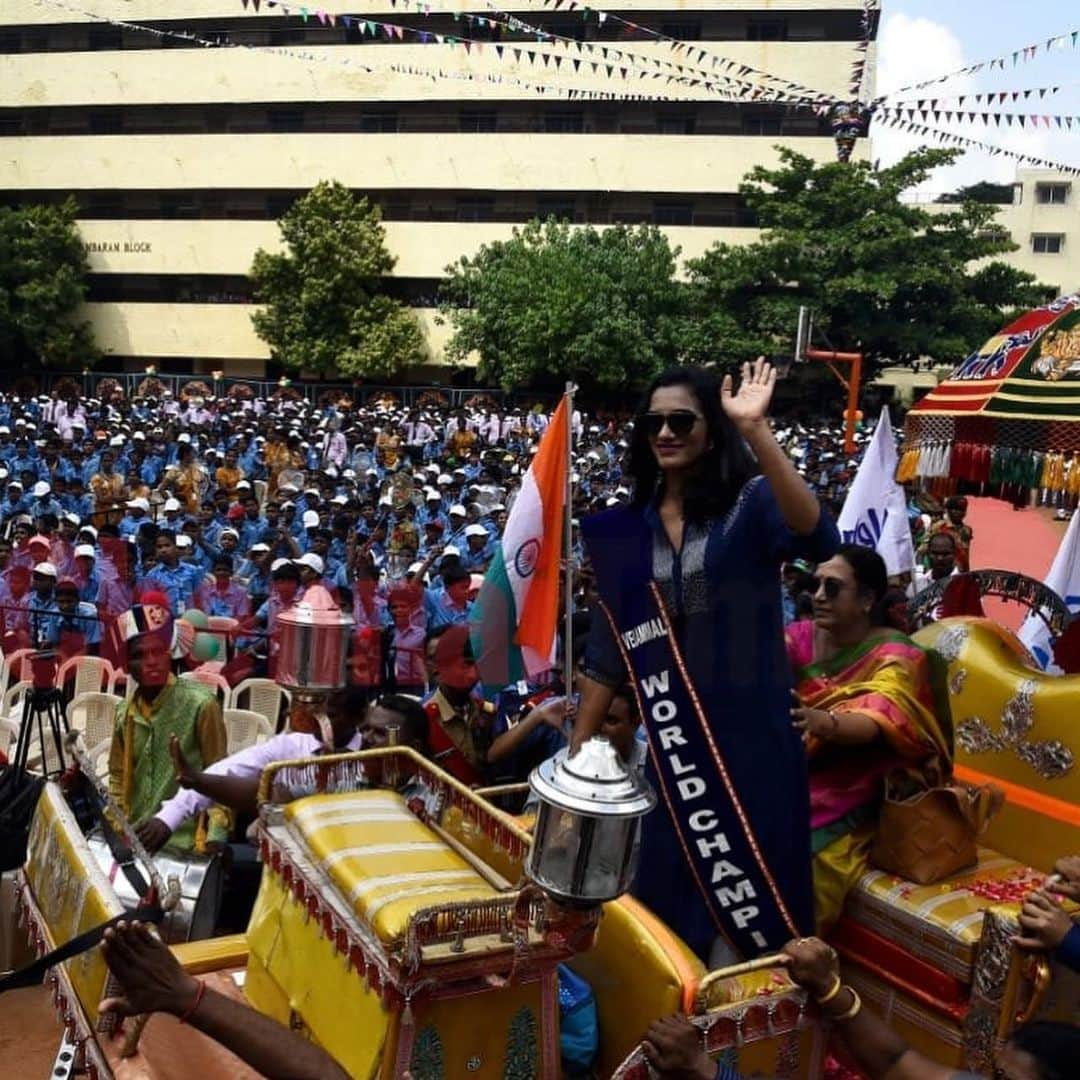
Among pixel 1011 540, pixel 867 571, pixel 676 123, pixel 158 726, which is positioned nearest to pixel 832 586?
pixel 867 571

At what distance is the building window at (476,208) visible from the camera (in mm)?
35875

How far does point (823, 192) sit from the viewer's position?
28.1 metres

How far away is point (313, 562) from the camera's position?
8.78 metres

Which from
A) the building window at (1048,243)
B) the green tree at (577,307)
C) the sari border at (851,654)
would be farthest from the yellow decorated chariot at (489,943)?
the building window at (1048,243)

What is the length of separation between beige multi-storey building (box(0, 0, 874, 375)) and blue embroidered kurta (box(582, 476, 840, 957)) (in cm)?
3216

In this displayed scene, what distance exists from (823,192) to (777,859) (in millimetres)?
28214

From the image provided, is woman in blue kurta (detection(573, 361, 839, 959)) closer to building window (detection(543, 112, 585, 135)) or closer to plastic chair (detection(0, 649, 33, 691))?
plastic chair (detection(0, 649, 33, 691))

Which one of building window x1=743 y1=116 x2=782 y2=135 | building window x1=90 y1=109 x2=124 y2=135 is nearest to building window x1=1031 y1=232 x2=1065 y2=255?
building window x1=743 y1=116 x2=782 y2=135

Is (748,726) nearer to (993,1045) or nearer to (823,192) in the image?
(993,1045)

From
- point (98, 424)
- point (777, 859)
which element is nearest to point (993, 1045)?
point (777, 859)

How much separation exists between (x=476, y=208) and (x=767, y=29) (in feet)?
36.0

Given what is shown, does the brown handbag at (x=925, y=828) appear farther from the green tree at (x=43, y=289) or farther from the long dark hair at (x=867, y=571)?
the green tree at (x=43, y=289)

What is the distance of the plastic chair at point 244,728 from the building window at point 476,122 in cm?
3294

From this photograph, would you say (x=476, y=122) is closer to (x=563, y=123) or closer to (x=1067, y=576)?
(x=563, y=123)
